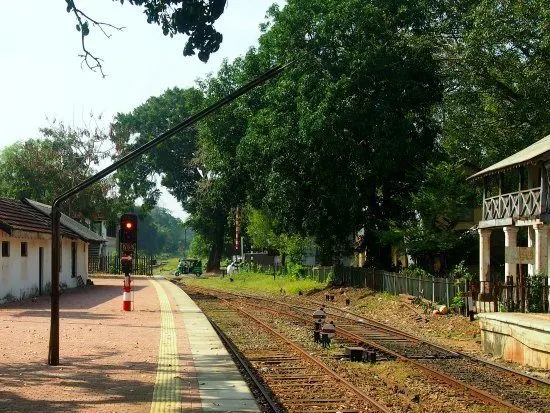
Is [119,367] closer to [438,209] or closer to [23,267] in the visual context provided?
[23,267]

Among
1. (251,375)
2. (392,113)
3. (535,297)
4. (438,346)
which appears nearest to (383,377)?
(251,375)

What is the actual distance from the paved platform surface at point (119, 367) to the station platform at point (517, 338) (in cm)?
595

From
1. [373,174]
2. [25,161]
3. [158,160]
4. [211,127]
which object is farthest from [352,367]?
[158,160]

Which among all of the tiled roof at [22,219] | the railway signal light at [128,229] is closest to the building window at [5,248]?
Answer: the tiled roof at [22,219]

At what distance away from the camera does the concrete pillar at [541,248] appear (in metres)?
25.3

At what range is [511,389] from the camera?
1227 centimetres

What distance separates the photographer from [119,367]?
13109mm

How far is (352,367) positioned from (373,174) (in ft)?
66.6

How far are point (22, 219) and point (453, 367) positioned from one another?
867 inches

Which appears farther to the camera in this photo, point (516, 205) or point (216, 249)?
point (216, 249)

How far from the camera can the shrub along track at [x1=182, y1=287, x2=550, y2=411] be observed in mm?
11391

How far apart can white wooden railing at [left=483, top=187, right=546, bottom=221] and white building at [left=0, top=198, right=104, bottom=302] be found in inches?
736

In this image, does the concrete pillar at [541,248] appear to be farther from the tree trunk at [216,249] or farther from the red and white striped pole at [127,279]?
the tree trunk at [216,249]

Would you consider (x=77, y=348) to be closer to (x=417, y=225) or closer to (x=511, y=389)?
(x=511, y=389)
